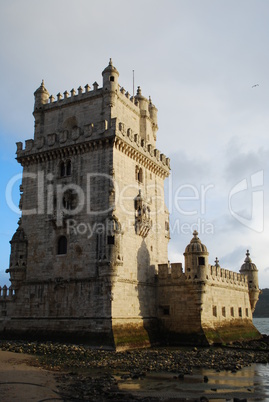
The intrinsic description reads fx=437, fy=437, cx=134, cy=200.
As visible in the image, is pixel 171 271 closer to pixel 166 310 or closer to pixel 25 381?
pixel 166 310

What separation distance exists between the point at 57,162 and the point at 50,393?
69.3ft

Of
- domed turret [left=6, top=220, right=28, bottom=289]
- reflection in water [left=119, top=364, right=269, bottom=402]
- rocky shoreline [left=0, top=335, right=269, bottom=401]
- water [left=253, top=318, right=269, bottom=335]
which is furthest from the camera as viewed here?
water [left=253, top=318, right=269, bottom=335]

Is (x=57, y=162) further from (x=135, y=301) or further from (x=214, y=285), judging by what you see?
(x=214, y=285)

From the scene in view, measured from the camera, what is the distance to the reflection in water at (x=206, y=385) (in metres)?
17.4

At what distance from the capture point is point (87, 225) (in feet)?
103

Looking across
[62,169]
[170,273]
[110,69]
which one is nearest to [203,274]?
[170,273]

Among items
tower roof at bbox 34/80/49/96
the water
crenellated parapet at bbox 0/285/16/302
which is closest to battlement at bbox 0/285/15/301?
crenellated parapet at bbox 0/285/16/302

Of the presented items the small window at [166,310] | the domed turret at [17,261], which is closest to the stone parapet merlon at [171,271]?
the small window at [166,310]

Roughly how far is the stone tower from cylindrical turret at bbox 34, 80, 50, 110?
12 cm

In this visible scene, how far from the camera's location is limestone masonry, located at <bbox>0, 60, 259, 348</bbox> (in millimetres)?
30188

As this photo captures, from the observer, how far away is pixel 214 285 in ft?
124

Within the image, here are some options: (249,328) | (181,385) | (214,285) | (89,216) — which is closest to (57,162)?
(89,216)

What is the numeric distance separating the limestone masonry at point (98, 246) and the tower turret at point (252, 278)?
9956 millimetres

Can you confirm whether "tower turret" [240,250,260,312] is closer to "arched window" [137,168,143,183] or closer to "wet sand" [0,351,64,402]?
"arched window" [137,168,143,183]
